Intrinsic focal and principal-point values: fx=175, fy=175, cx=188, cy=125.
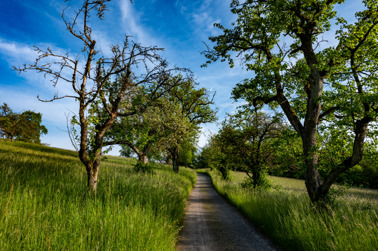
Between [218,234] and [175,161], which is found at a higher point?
[175,161]

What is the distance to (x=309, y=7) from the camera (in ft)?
26.0

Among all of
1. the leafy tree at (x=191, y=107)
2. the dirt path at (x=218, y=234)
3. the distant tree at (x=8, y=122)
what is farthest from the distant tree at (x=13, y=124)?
the dirt path at (x=218, y=234)

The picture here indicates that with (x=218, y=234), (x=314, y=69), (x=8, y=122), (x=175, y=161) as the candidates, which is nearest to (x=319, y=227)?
(x=218, y=234)

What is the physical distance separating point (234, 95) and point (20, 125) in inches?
1373

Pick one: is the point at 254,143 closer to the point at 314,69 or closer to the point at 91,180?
the point at 314,69

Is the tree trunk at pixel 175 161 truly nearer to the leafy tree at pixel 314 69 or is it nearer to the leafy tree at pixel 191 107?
the leafy tree at pixel 191 107

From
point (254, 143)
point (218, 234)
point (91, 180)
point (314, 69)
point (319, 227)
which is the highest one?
point (314, 69)

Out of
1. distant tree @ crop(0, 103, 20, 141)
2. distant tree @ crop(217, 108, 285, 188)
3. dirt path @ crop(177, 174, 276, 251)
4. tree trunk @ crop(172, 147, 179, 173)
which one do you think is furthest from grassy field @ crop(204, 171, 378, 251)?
distant tree @ crop(0, 103, 20, 141)

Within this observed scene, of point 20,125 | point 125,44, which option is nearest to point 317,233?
point 125,44

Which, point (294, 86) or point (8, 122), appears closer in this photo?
point (294, 86)

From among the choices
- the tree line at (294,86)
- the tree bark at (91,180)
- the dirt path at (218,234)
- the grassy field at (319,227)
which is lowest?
the dirt path at (218,234)

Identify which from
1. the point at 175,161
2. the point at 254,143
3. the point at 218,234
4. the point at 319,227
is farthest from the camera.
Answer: the point at 175,161

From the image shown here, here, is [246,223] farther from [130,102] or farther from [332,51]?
[332,51]

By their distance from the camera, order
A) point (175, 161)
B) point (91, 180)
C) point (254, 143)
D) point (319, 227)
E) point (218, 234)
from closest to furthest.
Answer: point (319, 227) → point (91, 180) → point (218, 234) → point (254, 143) → point (175, 161)
